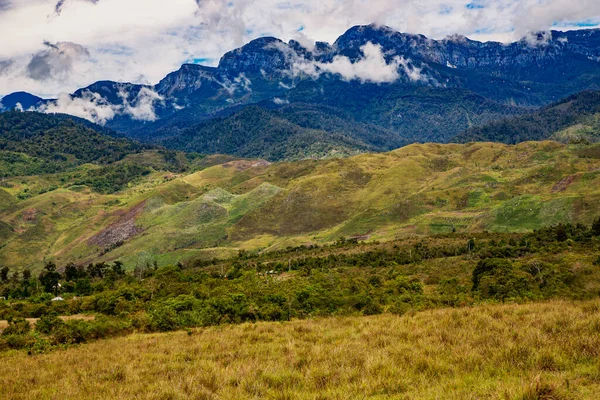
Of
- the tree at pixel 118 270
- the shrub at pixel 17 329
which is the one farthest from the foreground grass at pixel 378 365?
the tree at pixel 118 270

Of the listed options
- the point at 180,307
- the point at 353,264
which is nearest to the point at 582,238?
the point at 353,264

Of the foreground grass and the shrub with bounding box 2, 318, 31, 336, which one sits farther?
the shrub with bounding box 2, 318, 31, 336

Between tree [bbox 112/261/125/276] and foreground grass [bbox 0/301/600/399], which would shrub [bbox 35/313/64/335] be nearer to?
foreground grass [bbox 0/301/600/399]

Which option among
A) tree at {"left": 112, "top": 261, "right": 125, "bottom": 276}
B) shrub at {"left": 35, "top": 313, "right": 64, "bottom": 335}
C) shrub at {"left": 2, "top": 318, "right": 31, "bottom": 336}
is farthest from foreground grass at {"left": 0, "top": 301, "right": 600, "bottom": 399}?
tree at {"left": 112, "top": 261, "right": 125, "bottom": 276}

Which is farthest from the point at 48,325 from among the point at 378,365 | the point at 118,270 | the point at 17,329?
the point at 118,270

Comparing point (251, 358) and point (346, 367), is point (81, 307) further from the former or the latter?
point (346, 367)

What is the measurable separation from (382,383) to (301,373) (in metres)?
2.28

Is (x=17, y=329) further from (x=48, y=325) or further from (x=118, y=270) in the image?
(x=118, y=270)

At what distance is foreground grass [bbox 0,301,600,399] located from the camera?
8703mm

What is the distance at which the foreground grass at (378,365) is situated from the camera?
28.6ft

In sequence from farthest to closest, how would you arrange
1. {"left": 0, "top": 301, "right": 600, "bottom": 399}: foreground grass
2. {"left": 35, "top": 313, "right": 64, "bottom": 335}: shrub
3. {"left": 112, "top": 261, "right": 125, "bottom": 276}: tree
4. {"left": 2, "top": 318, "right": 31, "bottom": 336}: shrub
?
{"left": 112, "top": 261, "right": 125, "bottom": 276}: tree
{"left": 2, "top": 318, "right": 31, "bottom": 336}: shrub
{"left": 35, "top": 313, "right": 64, "bottom": 335}: shrub
{"left": 0, "top": 301, "right": 600, "bottom": 399}: foreground grass

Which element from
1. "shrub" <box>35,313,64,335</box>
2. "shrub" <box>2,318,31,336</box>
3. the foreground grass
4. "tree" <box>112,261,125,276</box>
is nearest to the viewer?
the foreground grass

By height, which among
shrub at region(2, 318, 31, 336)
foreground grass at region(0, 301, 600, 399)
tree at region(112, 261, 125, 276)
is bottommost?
tree at region(112, 261, 125, 276)

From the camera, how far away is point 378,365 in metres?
10.5
